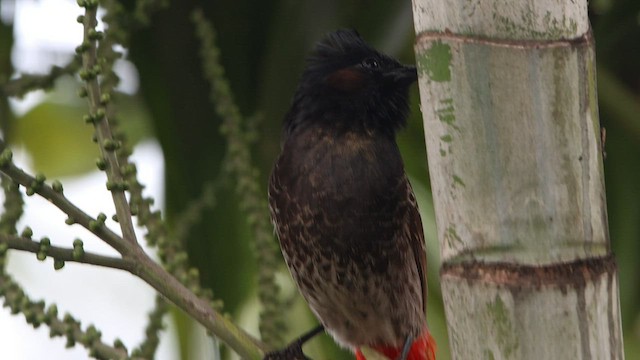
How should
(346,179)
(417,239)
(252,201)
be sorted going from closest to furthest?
(252,201) < (346,179) < (417,239)

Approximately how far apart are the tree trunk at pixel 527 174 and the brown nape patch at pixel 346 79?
114 centimetres

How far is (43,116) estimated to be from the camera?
2.60 metres

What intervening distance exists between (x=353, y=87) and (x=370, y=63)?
5 centimetres

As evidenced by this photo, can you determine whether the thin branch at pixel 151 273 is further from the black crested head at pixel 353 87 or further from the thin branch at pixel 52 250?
the black crested head at pixel 353 87

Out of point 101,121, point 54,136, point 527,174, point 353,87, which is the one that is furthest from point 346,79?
point 527,174

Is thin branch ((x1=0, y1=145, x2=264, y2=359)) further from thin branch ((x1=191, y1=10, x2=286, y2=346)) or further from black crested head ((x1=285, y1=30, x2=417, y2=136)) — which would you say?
black crested head ((x1=285, y1=30, x2=417, y2=136))

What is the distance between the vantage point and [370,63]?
195 centimetres

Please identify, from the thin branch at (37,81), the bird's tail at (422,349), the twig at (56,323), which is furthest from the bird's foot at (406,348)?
the twig at (56,323)

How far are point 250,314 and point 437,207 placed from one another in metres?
1.38

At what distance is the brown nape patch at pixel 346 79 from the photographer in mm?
1955

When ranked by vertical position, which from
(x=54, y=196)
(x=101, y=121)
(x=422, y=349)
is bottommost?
(x=422, y=349)

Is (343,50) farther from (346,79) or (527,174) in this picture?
(527,174)

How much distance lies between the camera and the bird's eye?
195cm

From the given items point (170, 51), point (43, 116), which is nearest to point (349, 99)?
point (170, 51)
